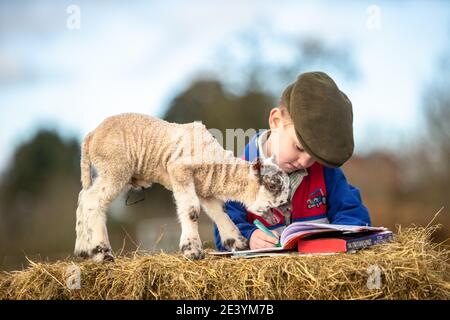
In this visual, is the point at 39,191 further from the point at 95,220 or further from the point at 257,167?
the point at 257,167

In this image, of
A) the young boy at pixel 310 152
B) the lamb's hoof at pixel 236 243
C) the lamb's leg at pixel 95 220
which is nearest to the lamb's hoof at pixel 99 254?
the lamb's leg at pixel 95 220

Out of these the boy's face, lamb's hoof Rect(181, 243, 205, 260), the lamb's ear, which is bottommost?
lamb's hoof Rect(181, 243, 205, 260)

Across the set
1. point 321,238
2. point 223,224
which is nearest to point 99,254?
point 223,224

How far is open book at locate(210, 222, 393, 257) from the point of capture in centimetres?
293

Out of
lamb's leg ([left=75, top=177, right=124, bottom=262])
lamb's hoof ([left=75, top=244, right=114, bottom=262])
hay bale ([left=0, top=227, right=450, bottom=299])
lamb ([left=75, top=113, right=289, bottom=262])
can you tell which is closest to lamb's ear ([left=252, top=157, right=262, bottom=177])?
lamb ([left=75, top=113, right=289, bottom=262])

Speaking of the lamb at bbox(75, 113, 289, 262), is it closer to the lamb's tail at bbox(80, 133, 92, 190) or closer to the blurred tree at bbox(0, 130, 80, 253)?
the lamb's tail at bbox(80, 133, 92, 190)

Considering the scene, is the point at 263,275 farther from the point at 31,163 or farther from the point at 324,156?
the point at 31,163

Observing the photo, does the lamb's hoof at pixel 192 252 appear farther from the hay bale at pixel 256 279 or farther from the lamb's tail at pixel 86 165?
the lamb's tail at pixel 86 165

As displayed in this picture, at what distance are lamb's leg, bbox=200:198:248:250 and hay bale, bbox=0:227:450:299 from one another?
426mm

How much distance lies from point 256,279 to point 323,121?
0.96m

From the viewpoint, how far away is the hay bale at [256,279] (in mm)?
2678

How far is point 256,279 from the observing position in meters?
2.69

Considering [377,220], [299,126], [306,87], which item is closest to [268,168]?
[299,126]

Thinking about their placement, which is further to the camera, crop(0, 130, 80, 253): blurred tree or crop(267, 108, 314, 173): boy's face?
crop(0, 130, 80, 253): blurred tree
